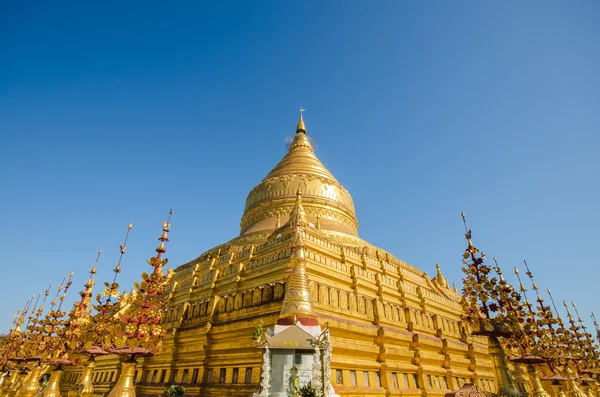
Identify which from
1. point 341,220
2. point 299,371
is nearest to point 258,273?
point 299,371

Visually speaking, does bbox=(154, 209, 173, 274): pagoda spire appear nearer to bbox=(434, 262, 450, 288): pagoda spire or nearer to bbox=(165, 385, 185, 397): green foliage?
bbox=(165, 385, 185, 397): green foliage

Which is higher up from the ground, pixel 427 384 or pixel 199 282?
pixel 199 282

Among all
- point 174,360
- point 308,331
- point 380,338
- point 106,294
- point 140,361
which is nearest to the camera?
point 308,331

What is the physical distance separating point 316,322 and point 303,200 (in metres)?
21.8

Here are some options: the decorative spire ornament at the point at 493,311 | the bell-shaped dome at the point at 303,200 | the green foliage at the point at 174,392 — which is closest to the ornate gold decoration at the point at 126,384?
the green foliage at the point at 174,392

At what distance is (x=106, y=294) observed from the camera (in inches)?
582

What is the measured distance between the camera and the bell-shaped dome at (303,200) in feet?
107

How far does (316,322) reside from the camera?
1202cm

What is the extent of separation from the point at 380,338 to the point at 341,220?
1806 centimetres

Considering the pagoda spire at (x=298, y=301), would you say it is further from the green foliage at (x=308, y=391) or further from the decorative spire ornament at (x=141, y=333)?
the decorative spire ornament at (x=141, y=333)

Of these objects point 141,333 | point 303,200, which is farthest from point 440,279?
point 141,333

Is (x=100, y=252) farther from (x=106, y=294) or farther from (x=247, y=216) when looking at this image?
(x=247, y=216)

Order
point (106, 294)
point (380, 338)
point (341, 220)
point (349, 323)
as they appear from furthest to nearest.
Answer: point (341, 220)
point (380, 338)
point (349, 323)
point (106, 294)

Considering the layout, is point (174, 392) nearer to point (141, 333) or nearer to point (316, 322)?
point (141, 333)
